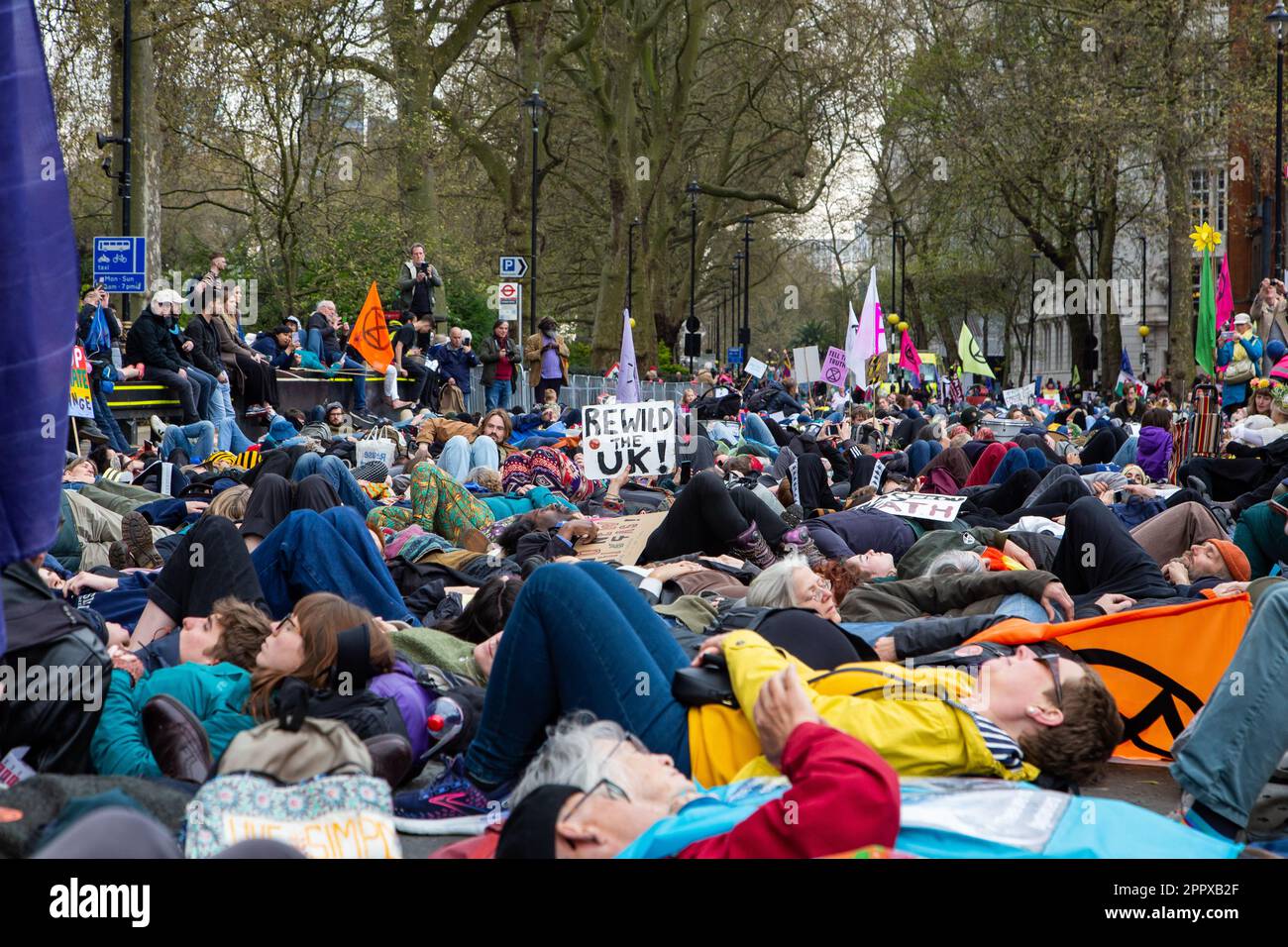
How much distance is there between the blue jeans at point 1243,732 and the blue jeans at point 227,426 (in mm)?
12962

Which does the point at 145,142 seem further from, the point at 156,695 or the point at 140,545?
the point at 156,695

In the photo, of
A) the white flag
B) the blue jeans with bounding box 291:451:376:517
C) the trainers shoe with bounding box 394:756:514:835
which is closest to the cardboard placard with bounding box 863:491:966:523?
the blue jeans with bounding box 291:451:376:517

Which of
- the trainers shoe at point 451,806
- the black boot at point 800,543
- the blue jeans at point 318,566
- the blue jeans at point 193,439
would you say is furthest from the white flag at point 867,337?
the trainers shoe at point 451,806

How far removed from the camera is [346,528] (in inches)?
266

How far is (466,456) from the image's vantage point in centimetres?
→ 1270

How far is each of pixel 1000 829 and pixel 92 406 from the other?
12543mm

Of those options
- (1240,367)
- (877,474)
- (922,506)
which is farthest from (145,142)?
(922,506)

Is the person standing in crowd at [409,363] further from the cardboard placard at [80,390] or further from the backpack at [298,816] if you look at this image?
the backpack at [298,816]

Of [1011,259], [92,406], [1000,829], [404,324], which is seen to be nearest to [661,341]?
[1011,259]

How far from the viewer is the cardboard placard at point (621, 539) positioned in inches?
345

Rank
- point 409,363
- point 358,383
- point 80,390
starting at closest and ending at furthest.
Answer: point 80,390, point 358,383, point 409,363

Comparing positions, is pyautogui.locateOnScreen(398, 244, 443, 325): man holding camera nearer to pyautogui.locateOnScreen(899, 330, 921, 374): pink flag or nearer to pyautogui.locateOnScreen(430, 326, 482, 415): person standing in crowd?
pyautogui.locateOnScreen(430, 326, 482, 415): person standing in crowd

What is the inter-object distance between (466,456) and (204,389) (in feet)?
15.8

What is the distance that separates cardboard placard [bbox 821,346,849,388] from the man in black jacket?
11287mm
